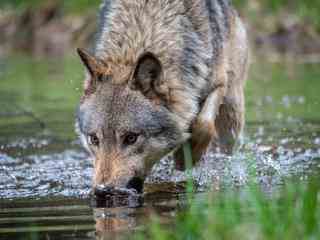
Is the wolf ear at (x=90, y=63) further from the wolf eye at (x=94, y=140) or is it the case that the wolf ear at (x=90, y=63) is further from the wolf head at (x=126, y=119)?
the wolf eye at (x=94, y=140)

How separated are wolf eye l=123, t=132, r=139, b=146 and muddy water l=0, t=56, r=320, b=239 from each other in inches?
14.2

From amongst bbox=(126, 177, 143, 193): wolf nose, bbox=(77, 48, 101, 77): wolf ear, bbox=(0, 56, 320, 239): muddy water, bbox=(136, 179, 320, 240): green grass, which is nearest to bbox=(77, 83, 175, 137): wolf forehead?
bbox=(77, 48, 101, 77): wolf ear

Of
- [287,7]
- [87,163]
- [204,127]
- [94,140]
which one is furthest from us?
[287,7]

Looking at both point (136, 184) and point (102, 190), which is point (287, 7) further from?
point (102, 190)

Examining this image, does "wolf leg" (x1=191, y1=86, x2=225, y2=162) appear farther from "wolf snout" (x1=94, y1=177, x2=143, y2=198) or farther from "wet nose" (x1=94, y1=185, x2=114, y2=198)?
"wet nose" (x1=94, y1=185, x2=114, y2=198)

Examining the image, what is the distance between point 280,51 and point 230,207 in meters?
15.6

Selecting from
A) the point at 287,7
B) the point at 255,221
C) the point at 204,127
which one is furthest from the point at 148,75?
the point at 287,7

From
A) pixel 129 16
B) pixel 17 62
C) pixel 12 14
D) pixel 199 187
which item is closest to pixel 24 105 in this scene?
pixel 129 16

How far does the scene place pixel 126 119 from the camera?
558cm

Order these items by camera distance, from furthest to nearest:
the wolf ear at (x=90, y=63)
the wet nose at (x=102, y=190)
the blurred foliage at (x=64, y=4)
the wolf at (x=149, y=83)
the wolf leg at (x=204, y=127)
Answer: the blurred foliage at (x=64, y=4) → the wolf leg at (x=204, y=127) → the wolf ear at (x=90, y=63) → the wolf at (x=149, y=83) → the wet nose at (x=102, y=190)

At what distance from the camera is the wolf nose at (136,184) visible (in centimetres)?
542

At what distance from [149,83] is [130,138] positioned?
42 centimetres

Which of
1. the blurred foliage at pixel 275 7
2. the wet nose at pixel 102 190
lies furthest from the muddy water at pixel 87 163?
the blurred foliage at pixel 275 7

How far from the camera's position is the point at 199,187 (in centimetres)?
582
